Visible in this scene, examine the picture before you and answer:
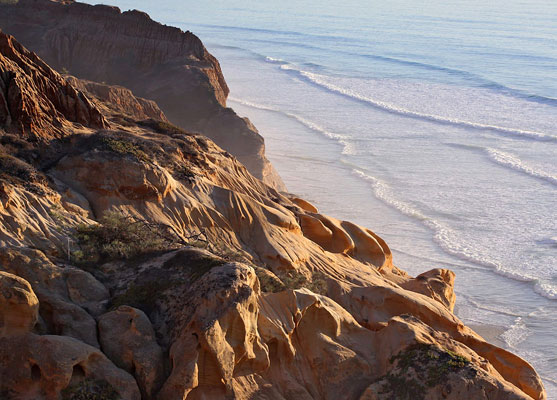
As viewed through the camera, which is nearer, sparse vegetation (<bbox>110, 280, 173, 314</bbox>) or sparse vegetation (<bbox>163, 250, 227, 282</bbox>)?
sparse vegetation (<bbox>110, 280, 173, 314</bbox>)

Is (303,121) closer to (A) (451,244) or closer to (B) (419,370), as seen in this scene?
(A) (451,244)

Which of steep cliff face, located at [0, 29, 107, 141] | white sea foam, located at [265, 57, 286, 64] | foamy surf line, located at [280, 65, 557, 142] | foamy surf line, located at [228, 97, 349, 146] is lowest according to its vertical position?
foamy surf line, located at [228, 97, 349, 146]

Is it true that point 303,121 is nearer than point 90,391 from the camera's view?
No

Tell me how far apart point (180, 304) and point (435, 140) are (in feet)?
101

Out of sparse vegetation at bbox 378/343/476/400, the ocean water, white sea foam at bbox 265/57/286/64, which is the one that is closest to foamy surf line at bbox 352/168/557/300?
the ocean water

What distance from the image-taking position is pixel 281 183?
1117 inches

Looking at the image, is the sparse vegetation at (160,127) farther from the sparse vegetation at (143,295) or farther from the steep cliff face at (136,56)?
the steep cliff face at (136,56)

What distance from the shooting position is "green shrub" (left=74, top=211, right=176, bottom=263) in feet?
37.5

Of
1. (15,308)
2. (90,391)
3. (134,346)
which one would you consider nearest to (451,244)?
(134,346)

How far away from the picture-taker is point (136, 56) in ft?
120

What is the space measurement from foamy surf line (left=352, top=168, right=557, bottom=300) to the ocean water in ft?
0.18

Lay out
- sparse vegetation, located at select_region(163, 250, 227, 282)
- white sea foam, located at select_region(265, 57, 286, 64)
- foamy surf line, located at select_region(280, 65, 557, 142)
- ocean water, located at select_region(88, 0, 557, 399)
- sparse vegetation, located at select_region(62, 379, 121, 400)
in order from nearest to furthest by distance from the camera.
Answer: sparse vegetation, located at select_region(62, 379, 121, 400), sparse vegetation, located at select_region(163, 250, 227, 282), ocean water, located at select_region(88, 0, 557, 399), foamy surf line, located at select_region(280, 65, 557, 142), white sea foam, located at select_region(265, 57, 286, 64)

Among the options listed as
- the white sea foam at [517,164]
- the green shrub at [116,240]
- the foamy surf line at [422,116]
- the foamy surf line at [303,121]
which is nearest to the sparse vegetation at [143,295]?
the green shrub at [116,240]

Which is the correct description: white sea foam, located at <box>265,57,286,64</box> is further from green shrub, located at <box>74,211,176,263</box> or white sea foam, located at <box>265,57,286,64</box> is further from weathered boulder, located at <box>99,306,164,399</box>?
weathered boulder, located at <box>99,306,164,399</box>
